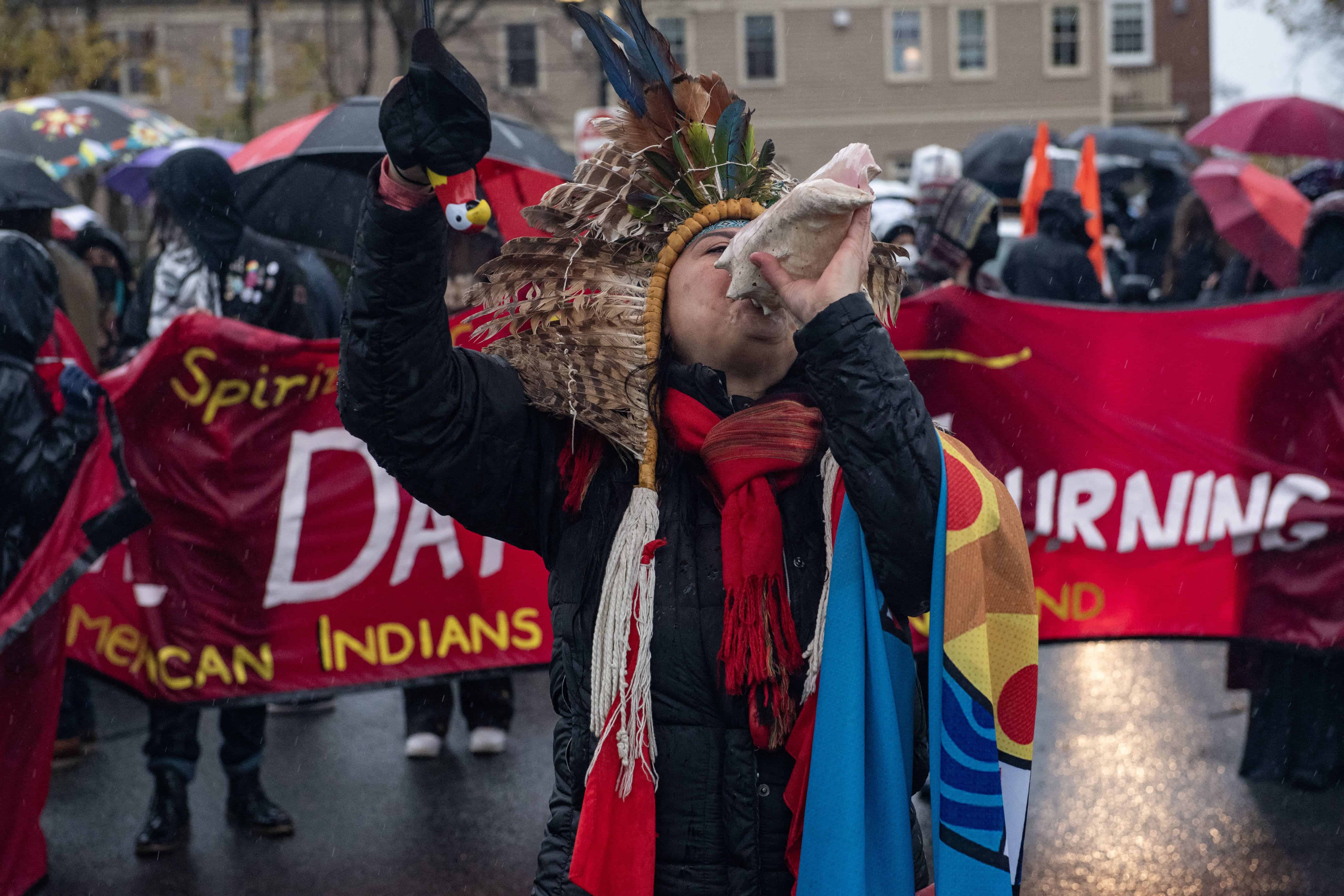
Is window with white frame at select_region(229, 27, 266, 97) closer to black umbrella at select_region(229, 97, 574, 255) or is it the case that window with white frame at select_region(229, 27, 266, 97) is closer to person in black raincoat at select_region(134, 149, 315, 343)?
black umbrella at select_region(229, 97, 574, 255)

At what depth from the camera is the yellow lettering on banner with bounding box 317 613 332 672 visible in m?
4.86

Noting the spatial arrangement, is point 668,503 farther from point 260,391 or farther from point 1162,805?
point 1162,805

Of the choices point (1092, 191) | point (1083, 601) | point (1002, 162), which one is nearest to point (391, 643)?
point (1083, 601)

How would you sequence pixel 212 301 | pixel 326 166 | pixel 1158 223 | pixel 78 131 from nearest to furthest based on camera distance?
pixel 212 301 → pixel 326 166 → pixel 78 131 → pixel 1158 223

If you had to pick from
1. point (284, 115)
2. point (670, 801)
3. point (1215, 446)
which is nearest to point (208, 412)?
point (670, 801)

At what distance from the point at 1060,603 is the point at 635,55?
3267 mm

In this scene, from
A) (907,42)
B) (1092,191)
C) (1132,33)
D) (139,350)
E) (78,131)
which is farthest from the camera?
(1132,33)

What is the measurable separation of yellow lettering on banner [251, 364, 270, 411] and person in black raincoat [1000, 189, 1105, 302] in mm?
3682

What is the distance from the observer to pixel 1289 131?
9.79 m

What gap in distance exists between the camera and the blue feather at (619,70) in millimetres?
2275

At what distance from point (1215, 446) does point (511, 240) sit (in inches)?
134

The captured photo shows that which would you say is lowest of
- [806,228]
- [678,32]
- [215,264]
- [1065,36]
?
[215,264]

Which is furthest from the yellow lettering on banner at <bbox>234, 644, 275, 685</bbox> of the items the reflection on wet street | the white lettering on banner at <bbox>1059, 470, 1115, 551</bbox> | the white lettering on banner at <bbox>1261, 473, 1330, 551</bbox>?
the white lettering on banner at <bbox>1261, 473, 1330, 551</bbox>

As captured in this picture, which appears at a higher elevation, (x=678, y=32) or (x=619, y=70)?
(x=678, y=32)
